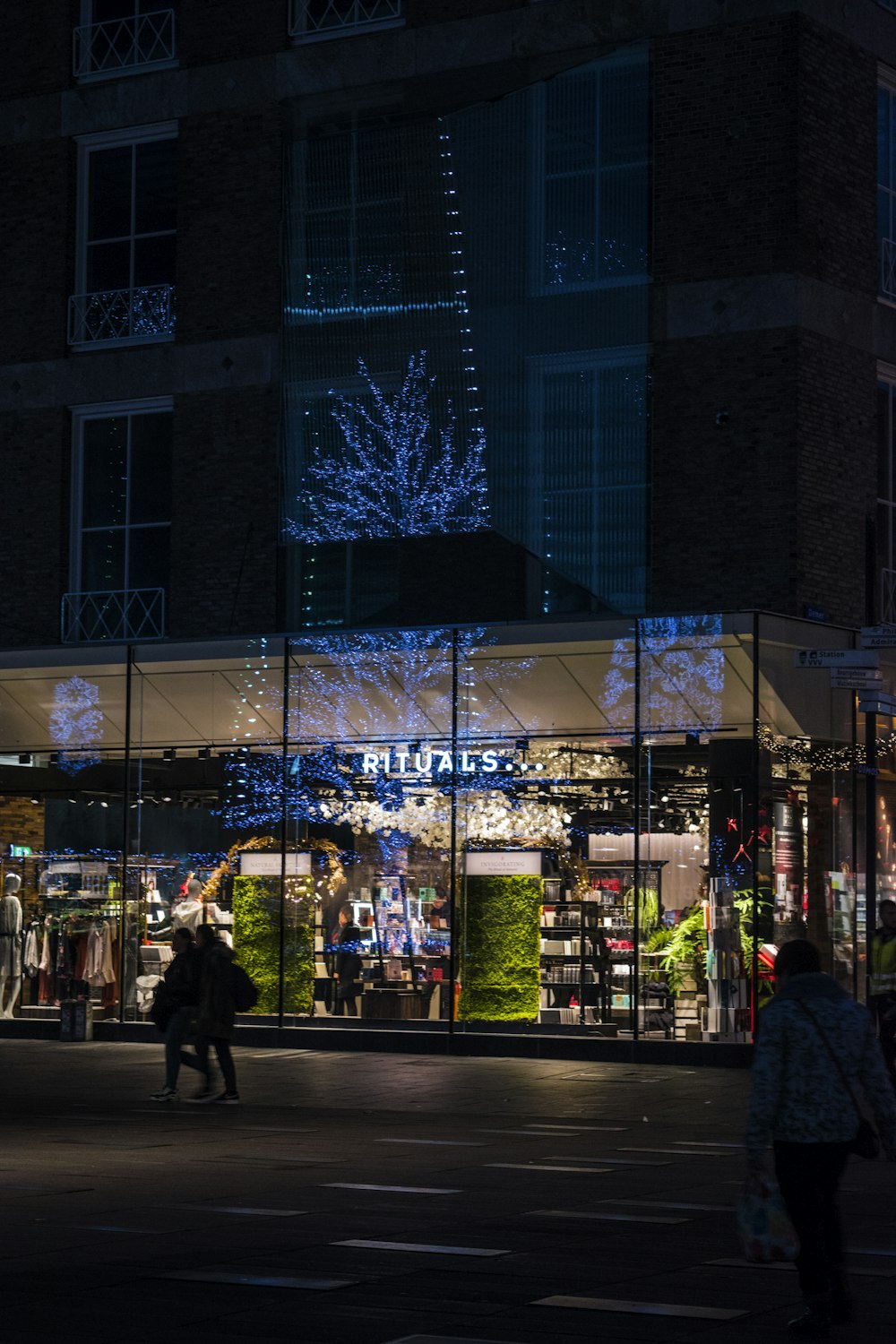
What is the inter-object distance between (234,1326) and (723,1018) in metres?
15.9

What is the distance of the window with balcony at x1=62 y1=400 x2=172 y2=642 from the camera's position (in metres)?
28.1

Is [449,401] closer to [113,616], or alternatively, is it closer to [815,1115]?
[113,616]

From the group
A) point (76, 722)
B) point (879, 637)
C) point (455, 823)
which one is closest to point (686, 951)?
point (455, 823)

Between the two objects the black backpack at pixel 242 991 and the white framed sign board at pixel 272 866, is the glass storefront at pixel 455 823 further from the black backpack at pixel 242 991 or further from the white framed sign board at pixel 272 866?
the black backpack at pixel 242 991

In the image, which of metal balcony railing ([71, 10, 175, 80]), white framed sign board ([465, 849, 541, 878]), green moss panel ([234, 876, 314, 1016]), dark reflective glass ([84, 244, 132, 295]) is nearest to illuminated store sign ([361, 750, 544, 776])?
white framed sign board ([465, 849, 541, 878])

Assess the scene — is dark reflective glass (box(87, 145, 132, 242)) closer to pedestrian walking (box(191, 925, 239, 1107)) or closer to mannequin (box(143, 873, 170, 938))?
mannequin (box(143, 873, 170, 938))

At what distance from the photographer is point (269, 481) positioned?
88.7 ft

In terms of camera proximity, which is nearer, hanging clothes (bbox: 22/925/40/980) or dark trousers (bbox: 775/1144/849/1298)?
dark trousers (bbox: 775/1144/849/1298)

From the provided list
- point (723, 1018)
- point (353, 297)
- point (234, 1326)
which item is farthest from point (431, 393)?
point (234, 1326)

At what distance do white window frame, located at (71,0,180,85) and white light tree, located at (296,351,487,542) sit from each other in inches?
205

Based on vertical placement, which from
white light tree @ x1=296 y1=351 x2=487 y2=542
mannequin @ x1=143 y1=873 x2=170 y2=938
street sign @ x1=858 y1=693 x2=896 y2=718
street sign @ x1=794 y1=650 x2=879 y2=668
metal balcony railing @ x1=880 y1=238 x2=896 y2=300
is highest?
metal balcony railing @ x1=880 y1=238 x2=896 y2=300

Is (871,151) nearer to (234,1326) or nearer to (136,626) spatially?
(136,626)

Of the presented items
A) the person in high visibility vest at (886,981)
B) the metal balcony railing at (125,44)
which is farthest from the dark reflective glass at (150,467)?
the person in high visibility vest at (886,981)

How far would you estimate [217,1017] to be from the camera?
1981cm
